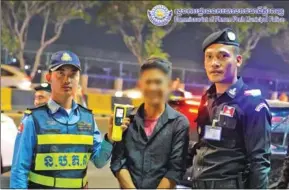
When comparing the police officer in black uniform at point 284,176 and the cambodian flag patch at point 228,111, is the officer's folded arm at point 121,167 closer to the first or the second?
the cambodian flag patch at point 228,111

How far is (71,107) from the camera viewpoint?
2318 millimetres

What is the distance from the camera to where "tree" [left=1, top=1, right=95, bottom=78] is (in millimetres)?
13266

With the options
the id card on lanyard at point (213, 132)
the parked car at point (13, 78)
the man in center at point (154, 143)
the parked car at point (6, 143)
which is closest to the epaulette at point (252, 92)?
the id card on lanyard at point (213, 132)

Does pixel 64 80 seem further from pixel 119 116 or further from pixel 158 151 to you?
pixel 158 151

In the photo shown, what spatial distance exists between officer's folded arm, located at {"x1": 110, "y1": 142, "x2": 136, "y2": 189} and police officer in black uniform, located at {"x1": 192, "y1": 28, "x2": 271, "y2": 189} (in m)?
0.32

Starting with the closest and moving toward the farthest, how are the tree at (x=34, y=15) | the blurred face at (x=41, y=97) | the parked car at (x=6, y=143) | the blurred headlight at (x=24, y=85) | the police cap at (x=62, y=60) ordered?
1. the police cap at (x=62, y=60)
2. the blurred face at (x=41, y=97)
3. the parked car at (x=6, y=143)
4. the blurred headlight at (x=24, y=85)
5. the tree at (x=34, y=15)

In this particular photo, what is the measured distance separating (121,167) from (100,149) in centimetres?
17

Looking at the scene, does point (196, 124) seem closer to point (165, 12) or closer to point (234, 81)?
point (234, 81)

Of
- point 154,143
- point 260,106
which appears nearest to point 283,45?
point 260,106

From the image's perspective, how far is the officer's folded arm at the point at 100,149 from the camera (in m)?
2.28

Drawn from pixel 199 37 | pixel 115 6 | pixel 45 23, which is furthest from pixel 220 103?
pixel 45 23

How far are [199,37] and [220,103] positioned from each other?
0.53 m

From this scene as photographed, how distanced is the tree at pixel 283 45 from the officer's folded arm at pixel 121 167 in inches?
37.9

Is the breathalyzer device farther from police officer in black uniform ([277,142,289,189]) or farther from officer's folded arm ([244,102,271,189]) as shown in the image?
police officer in black uniform ([277,142,289,189])
